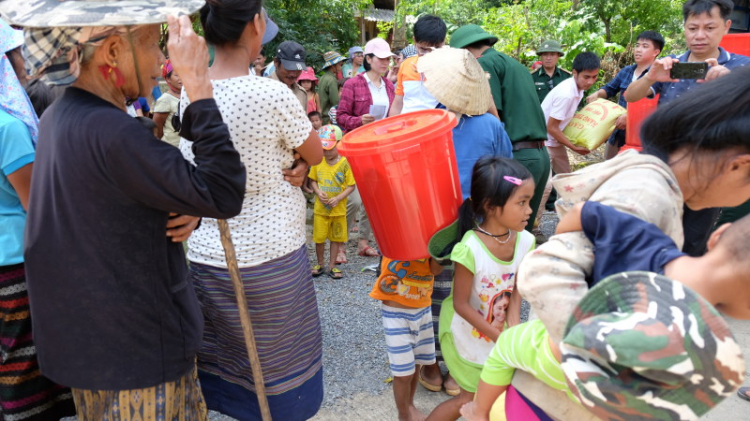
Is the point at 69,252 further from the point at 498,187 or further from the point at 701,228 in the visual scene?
the point at 701,228

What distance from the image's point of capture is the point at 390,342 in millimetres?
2775

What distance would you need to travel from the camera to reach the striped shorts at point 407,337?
276 centimetres

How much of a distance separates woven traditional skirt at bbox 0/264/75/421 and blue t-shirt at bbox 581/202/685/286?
6.68 feet

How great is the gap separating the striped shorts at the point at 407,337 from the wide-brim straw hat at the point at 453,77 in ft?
3.57

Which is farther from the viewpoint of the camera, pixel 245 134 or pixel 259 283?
pixel 259 283

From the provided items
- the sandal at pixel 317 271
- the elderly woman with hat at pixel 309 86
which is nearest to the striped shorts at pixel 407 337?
the sandal at pixel 317 271

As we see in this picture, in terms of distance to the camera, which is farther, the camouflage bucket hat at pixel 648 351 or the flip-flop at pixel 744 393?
the flip-flop at pixel 744 393

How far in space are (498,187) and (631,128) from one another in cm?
262

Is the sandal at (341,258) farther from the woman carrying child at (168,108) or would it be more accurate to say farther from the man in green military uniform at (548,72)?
the man in green military uniform at (548,72)

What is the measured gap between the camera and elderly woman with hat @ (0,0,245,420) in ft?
4.64

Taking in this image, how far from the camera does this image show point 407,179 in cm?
228

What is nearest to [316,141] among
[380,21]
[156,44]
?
[156,44]

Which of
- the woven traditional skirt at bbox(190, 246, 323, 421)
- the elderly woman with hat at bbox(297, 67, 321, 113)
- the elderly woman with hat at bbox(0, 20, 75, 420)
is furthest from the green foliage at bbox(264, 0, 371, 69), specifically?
the woven traditional skirt at bbox(190, 246, 323, 421)

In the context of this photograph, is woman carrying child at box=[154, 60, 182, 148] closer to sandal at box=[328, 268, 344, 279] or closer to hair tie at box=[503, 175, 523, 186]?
sandal at box=[328, 268, 344, 279]
